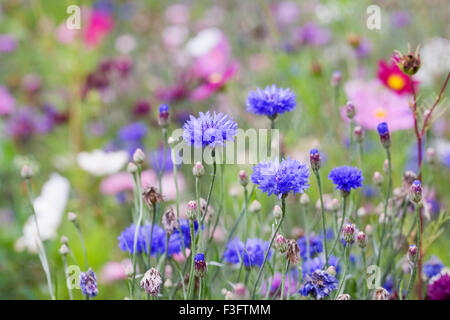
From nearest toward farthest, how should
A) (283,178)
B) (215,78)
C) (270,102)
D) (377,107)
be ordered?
(283,178)
(270,102)
(377,107)
(215,78)

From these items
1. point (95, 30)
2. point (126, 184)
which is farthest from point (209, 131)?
point (95, 30)

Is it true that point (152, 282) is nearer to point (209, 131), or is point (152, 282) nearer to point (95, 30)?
point (209, 131)

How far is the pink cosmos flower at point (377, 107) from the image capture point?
0.94 metres

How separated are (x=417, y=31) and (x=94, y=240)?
4.16 ft

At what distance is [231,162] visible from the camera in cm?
89

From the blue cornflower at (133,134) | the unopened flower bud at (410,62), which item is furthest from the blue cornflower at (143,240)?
the blue cornflower at (133,134)

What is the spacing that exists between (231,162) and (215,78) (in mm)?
336

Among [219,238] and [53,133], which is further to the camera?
[53,133]

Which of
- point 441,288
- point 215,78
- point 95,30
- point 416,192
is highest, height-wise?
point 95,30

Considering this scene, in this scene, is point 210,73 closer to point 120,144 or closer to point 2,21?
point 120,144

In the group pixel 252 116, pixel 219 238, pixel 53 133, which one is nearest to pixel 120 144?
pixel 53 133

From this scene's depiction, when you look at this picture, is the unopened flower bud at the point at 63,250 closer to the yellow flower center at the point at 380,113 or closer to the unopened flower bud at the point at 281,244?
the unopened flower bud at the point at 281,244

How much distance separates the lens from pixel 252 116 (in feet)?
4.39

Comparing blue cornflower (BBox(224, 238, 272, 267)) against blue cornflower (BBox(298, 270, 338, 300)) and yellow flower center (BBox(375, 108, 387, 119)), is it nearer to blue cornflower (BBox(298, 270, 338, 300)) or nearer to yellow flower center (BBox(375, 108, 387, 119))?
blue cornflower (BBox(298, 270, 338, 300))
